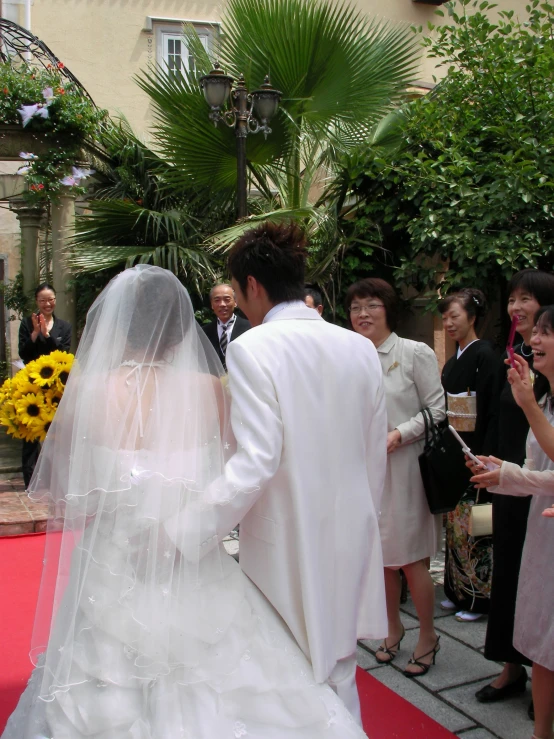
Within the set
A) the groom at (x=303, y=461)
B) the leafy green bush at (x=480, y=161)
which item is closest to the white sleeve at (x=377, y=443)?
the groom at (x=303, y=461)

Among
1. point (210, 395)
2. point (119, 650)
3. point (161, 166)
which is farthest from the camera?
point (161, 166)

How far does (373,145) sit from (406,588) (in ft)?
16.1

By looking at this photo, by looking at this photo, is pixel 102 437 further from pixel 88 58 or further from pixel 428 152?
pixel 88 58

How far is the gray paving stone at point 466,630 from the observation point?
379 cm

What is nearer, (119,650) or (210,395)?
(119,650)

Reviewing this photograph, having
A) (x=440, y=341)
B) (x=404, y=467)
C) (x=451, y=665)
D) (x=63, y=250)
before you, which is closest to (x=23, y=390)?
(x=404, y=467)

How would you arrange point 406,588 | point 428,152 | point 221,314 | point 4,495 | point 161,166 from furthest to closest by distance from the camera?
point 161,166 < point 428,152 < point 4,495 < point 221,314 < point 406,588

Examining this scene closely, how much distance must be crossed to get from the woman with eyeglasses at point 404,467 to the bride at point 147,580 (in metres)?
1.39

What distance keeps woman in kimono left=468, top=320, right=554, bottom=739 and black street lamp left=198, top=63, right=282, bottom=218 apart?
4.77 meters

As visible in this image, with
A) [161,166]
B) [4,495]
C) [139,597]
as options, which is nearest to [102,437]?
[139,597]

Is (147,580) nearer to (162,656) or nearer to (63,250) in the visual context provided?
(162,656)

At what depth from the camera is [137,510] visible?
2.13 m

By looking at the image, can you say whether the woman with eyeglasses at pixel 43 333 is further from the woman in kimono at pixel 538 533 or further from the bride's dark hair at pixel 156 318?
the woman in kimono at pixel 538 533

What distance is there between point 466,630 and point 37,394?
3055mm
